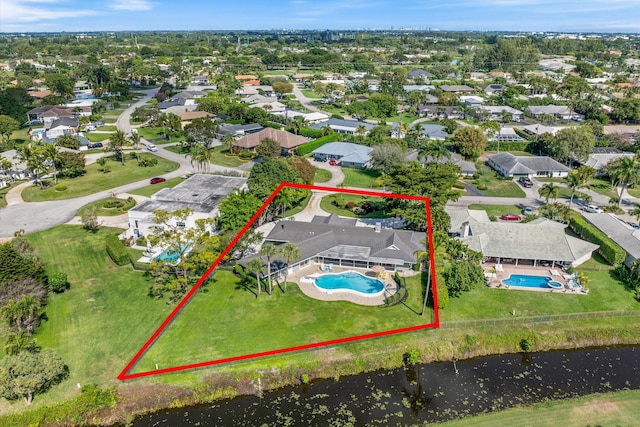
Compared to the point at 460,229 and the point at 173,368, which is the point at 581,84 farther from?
the point at 173,368

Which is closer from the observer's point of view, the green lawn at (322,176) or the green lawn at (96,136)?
the green lawn at (322,176)

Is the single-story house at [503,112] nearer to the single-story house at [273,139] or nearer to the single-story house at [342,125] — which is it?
the single-story house at [342,125]

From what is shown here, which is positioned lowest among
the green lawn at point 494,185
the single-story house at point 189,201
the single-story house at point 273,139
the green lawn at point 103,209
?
the green lawn at point 103,209

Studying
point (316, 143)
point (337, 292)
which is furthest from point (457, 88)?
point (337, 292)

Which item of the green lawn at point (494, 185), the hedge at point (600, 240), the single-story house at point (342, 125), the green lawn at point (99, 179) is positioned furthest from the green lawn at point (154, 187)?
the hedge at point (600, 240)

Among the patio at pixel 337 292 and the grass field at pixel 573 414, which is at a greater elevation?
the patio at pixel 337 292

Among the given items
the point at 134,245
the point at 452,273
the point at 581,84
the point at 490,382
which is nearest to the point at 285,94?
the point at 581,84

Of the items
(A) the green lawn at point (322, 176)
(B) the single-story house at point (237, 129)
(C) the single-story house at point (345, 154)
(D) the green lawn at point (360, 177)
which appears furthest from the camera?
(B) the single-story house at point (237, 129)

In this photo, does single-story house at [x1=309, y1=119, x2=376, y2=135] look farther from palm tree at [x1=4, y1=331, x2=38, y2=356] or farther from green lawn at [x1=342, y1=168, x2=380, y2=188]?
palm tree at [x1=4, y1=331, x2=38, y2=356]
